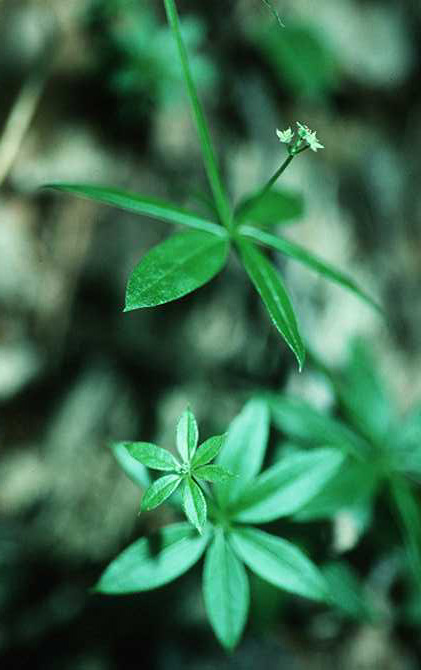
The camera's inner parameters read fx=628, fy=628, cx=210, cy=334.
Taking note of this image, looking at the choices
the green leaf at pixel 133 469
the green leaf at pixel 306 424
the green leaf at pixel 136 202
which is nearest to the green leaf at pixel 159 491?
the green leaf at pixel 133 469

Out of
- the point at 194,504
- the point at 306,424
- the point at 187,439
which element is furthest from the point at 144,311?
the point at 194,504

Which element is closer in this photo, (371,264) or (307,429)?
(307,429)

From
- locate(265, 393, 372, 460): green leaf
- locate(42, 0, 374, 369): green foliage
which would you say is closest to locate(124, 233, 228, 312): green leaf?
locate(42, 0, 374, 369): green foliage

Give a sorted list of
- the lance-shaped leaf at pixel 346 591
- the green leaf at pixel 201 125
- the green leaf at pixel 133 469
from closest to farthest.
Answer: the green leaf at pixel 201 125 < the green leaf at pixel 133 469 < the lance-shaped leaf at pixel 346 591

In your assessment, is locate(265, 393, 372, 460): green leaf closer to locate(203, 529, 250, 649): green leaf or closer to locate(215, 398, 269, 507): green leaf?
locate(215, 398, 269, 507): green leaf

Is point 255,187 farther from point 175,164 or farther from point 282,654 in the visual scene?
point 282,654

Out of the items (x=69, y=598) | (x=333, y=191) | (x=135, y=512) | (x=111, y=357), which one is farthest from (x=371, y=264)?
(x=69, y=598)

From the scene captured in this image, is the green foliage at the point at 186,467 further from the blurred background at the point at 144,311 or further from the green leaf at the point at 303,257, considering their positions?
the blurred background at the point at 144,311

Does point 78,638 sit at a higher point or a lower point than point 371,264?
lower
